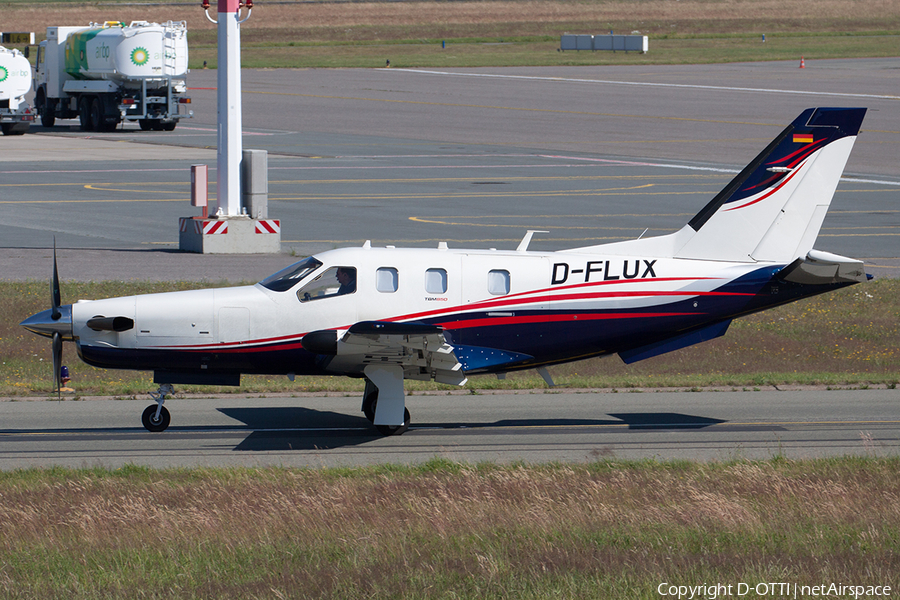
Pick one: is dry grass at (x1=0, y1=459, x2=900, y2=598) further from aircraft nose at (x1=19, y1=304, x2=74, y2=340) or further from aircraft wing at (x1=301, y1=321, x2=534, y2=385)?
aircraft nose at (x1=19, y1=304, x2=74, y2=340)

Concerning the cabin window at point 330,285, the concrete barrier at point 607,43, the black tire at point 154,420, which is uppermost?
the concrete barrier at point 607,43

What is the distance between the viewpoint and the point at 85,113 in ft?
210

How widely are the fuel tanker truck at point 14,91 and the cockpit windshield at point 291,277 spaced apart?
1854 inches

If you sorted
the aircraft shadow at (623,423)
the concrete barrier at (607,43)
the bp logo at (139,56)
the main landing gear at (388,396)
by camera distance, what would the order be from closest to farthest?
the main landing gear at (388,396) < the aircraft shadow at (623,423) < the bp logo at (139,56) < the concrete barrier at (607,43)

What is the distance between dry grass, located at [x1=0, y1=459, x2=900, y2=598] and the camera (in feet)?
32.7

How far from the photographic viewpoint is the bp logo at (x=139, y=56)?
59.4 metres

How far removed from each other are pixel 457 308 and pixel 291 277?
7.99 ft

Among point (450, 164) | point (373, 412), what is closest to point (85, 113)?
point (450, 164)

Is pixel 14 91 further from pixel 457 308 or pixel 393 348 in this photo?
pixel 393 348

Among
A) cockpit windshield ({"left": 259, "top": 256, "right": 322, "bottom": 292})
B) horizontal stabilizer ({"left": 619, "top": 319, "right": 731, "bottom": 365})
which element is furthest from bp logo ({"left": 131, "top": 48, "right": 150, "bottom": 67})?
horizontal stabilizer ({"left": 619, "top": 319, "right": 731, "bottom": 365})

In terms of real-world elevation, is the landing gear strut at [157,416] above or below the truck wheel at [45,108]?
below

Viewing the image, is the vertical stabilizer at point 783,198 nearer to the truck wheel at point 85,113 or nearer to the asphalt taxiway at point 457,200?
the asphalt taxiway at point 457,200

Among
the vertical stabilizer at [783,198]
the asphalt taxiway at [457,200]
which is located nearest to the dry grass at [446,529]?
the asphalt taxiway at [457,200]

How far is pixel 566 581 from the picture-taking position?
9.93 meters
